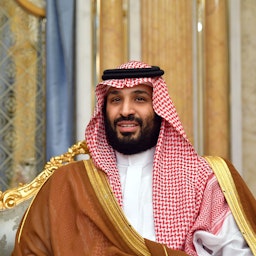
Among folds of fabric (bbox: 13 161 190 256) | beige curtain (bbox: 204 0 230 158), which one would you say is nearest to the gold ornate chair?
folds of fabric (bbox: 13 161 190 256)

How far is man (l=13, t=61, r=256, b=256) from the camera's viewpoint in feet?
7.32

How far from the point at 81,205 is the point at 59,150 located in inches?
45.4

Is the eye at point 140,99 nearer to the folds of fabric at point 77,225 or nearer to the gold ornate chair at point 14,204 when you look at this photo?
the folds of fabric at point 77,225

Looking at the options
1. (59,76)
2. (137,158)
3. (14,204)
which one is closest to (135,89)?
(137,158)

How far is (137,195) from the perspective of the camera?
7.99 ft

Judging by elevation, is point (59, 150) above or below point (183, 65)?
below

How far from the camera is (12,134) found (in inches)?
138

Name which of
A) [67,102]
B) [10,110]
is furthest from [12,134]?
[67,102]

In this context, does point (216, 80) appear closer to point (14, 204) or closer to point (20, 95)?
point (20, 95)

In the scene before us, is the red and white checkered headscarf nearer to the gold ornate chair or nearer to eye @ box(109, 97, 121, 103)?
eye @ box(109, 97, 121, 103)

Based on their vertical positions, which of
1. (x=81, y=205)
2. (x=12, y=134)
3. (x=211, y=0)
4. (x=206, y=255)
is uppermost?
(x=211, y=0)

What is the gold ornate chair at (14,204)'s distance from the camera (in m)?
2.55

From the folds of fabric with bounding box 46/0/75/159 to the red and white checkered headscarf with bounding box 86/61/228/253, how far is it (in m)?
0.83

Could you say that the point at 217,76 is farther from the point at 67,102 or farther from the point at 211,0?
the point at 67,102
